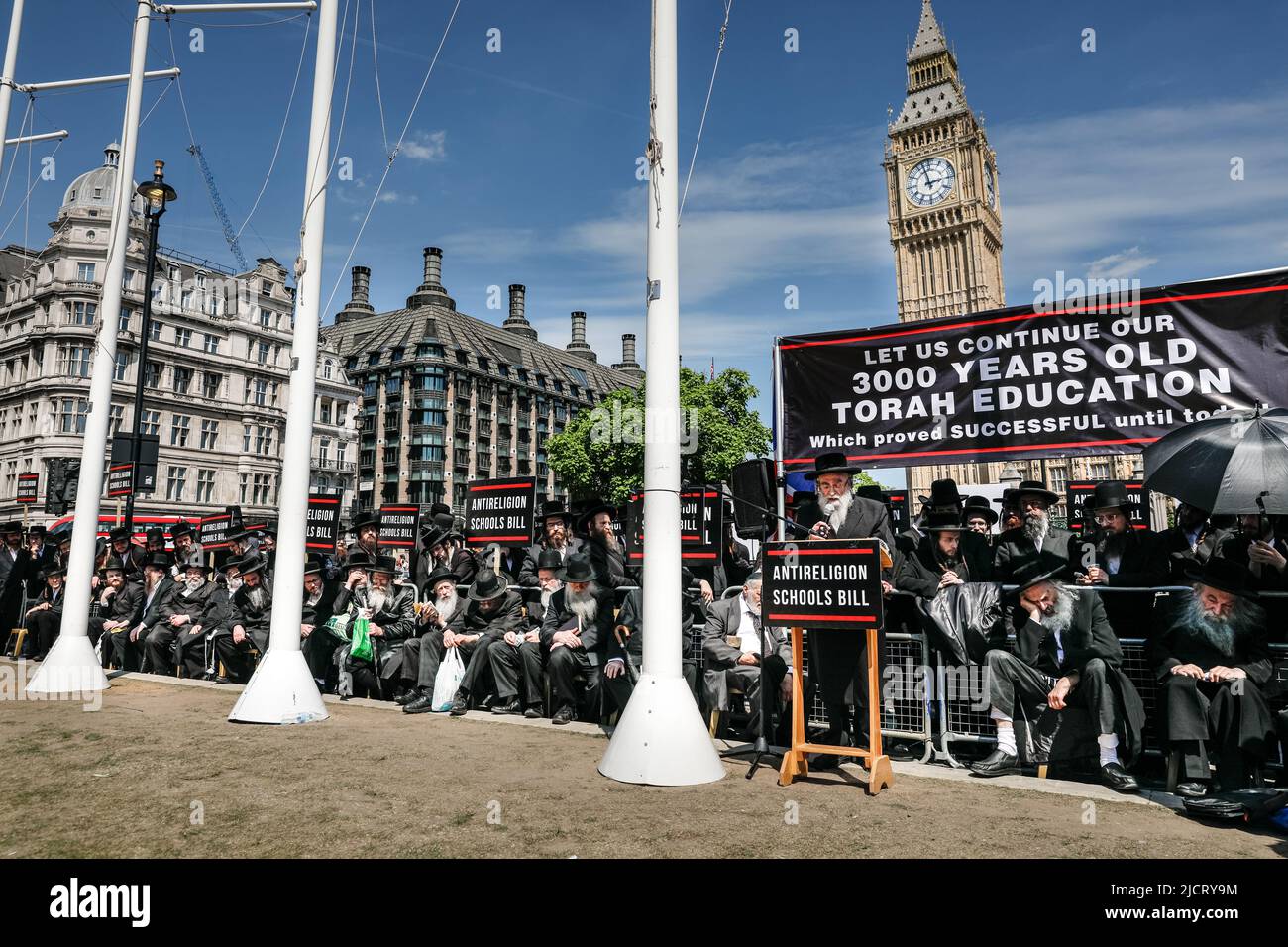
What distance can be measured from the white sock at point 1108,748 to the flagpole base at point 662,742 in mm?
2922

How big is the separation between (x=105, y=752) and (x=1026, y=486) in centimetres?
909

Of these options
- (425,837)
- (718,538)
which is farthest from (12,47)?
(425,837)

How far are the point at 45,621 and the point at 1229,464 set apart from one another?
16.8m

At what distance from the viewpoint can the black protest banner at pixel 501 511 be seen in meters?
11.5

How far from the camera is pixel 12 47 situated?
39.8ft

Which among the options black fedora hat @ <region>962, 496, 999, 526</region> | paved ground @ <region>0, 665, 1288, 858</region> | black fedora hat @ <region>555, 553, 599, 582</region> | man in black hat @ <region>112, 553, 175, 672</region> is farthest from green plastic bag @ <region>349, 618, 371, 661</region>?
black fedora hat @ <region>962, 496, 999, 526</region>

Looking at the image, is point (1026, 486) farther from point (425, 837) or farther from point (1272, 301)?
point (425, 837)

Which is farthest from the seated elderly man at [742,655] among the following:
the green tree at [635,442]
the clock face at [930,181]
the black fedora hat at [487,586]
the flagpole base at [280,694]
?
the clock face at [930,181]

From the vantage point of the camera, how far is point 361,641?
30.6ft

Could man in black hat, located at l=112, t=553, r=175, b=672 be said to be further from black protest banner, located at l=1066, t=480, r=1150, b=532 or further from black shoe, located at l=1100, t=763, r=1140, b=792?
black protest banner, located at l=1066, t=480, r=1150, b=532

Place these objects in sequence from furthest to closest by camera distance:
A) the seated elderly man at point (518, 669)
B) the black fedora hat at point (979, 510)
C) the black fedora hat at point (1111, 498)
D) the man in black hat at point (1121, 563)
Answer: the black fedora hat at point (979, 510)
the seated elderly man at point (518, 669)
the black fedora hat at point (1111, 498)
the man in black hat at point (1121, 563)

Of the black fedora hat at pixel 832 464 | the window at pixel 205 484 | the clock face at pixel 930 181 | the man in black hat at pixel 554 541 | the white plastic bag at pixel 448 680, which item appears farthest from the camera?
the clock face at pixel 930 181

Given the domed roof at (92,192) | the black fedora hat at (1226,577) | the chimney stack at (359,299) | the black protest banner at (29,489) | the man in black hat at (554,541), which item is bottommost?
the black fedora hat at (1226,577)

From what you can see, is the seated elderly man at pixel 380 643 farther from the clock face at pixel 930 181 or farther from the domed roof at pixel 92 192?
the clock face at pixel 930 181
